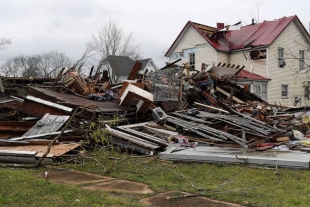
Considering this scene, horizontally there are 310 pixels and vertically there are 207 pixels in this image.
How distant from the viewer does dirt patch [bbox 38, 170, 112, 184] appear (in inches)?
212

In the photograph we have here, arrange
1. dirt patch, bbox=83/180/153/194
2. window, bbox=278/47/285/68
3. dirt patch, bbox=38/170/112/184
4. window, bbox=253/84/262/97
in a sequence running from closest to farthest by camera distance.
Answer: dirt patch, bbox=83/180/153/194 → dirt patch, bbox=38/170/112/184 → window, bbox=253/84/262/97 → window, bbox=278/47/285/68

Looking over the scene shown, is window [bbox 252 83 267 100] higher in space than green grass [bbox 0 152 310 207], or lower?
higher

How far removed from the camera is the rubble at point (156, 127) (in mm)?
7195

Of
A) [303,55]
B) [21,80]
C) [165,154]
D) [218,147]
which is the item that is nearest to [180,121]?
[218,147]

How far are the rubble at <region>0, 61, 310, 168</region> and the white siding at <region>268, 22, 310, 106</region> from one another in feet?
41.3

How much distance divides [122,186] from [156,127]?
15.9ft

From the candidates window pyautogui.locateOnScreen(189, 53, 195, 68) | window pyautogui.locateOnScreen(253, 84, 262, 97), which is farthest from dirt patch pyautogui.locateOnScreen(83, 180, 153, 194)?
window pyautogui.locateOnScreen(189, 53, 195, 68)

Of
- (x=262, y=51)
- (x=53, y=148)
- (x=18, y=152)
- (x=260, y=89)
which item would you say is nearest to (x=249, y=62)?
(x=262, y=51)

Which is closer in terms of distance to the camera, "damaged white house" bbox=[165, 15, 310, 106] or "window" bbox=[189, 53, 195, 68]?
"damaged white house" bbox=[165, 15, 310, 106]

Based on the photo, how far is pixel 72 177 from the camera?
5.66 metres

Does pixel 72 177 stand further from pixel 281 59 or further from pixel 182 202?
pixel 281 59

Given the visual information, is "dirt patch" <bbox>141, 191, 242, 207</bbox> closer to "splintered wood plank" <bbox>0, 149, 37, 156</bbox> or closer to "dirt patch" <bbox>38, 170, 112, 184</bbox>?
"dirt patch" <bbox>38, 170, 112, 184</bbox>

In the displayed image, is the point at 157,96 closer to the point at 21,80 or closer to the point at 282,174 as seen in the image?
the point at 282,174

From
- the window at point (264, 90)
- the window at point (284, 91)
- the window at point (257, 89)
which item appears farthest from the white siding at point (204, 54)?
the window at point (284, 91)
